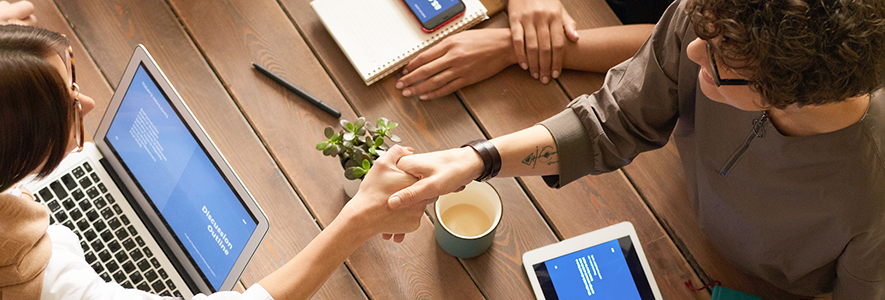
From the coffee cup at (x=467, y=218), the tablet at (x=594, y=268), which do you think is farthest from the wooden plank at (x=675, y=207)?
the coffee cup at (x=467, y=218)

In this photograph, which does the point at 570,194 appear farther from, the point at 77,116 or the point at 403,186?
the point at 77,116

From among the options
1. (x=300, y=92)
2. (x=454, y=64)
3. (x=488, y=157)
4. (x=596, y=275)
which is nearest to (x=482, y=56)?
(x=454, y=64)

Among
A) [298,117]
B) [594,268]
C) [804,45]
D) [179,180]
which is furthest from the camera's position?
[298,117]

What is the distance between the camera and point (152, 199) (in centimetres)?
104

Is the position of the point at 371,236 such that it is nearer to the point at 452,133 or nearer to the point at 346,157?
the point at 346,157

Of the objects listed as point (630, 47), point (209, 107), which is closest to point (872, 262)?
point (630, 47)

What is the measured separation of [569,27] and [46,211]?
102 centimetres

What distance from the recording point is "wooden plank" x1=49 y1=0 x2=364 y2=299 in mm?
1103

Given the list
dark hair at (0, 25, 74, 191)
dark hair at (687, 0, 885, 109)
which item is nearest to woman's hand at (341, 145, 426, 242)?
dark hair at (0, 25, 74, 191)

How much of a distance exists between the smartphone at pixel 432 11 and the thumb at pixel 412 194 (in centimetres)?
39

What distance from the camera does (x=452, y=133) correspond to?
3.98 feet

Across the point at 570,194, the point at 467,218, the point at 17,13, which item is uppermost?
the point at 17,13

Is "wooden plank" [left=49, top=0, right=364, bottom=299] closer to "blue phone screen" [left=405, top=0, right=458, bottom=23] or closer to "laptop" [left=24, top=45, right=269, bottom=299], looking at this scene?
"laptop" [left=24, top=45, right=269, bottom=299]

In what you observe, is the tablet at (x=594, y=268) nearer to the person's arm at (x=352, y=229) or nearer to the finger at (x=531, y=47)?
the person's arm at (x=352, y=229)
